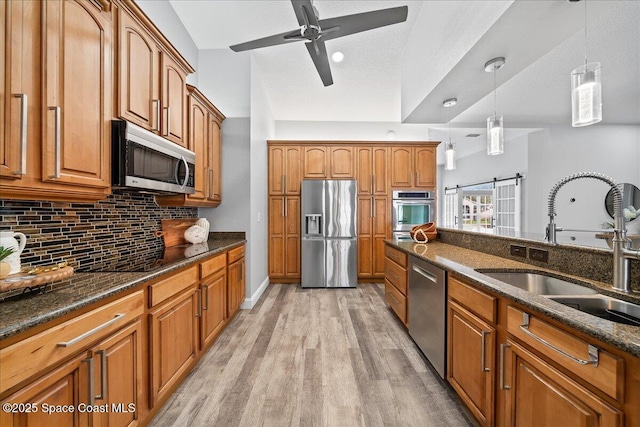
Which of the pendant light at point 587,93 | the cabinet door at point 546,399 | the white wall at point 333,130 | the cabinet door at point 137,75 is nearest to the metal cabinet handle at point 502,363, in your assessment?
the cabinet door at point 546,399

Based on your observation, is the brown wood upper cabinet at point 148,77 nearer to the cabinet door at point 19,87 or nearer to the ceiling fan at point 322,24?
the cabinet door at point 19,87

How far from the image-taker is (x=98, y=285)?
121 cm

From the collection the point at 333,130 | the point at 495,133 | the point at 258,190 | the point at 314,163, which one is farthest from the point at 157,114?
the point at 333,130

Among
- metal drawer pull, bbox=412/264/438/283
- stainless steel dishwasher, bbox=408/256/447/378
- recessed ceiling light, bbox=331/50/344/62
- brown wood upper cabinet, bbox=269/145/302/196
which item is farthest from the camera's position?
brown wood upper cabinet, bbox=269/145/302/196

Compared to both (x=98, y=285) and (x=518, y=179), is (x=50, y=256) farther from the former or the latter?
(x=518, y=179)

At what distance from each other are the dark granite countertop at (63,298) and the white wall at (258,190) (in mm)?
1933

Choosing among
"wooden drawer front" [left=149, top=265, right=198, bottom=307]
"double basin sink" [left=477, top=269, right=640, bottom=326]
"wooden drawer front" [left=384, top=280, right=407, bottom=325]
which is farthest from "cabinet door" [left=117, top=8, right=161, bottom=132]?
A: "wooden drawer front" [left=384, top=280, right=407, bottom=325]

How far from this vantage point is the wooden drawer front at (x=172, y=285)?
57.9 inches

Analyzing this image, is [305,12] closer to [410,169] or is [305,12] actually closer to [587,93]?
[587,93]

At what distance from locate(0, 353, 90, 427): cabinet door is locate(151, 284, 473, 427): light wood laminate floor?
0.74 meters

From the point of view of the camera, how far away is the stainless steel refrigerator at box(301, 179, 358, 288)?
4.23 m

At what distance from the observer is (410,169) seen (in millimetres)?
4539

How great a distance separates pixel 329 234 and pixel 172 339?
283 centimetres

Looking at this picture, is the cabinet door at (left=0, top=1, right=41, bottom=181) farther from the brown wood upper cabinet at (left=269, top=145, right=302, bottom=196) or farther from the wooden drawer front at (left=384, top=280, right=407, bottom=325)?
the brown wood upper cabinet at (left=269, top=145, right=302, bottom=196)
